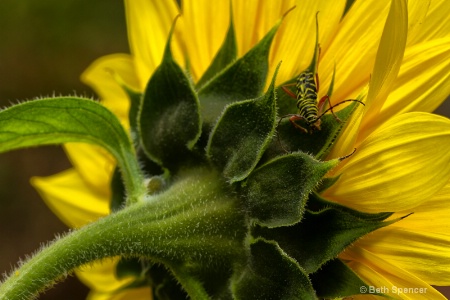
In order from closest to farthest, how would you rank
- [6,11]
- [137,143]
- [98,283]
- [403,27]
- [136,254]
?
[403,27]
[136,254]
[137,143]
[98,283]
[6,11]

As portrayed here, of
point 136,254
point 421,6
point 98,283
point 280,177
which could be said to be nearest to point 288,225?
point 280,177

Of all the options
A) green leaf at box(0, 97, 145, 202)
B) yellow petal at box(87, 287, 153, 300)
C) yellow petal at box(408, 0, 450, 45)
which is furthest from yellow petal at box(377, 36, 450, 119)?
yellow petal at box(87, 287, 153, 300)

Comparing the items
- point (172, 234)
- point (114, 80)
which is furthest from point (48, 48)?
point (172, 234)

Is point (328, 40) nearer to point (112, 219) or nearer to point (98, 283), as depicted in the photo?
point (112, 219)

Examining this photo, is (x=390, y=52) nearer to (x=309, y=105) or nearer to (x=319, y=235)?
(x=309, y=105)

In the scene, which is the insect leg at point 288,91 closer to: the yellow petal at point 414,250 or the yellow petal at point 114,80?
the yellow petal at point 414,250

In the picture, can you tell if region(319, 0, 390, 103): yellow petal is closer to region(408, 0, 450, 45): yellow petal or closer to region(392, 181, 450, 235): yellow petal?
region(408, 0, 450, 45): yellow petal
